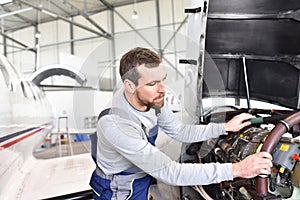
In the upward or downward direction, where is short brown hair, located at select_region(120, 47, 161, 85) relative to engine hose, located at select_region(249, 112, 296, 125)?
upward

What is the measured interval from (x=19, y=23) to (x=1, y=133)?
15.1m

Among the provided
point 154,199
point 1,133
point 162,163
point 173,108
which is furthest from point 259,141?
point 1,133

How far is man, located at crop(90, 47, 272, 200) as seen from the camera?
0.98 m

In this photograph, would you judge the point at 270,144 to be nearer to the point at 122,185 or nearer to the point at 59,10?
the point at 122,185

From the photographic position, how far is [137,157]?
1051mm

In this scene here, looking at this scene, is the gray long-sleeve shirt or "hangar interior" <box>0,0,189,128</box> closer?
the gray long-sleeve shirt

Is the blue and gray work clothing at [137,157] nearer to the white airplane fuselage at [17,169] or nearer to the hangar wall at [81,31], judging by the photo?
the white airplane fuselage at [17,169]

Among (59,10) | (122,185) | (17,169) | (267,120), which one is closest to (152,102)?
(122,185)

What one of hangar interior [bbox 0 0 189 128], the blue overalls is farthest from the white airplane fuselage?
hangar interior [bbox 0 0 189 128]

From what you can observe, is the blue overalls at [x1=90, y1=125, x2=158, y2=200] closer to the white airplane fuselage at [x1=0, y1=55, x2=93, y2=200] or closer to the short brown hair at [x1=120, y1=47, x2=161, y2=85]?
the short brown hair at [x1=120, y1=47, x2=161, y2=85]

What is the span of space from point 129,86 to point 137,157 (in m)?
0.28

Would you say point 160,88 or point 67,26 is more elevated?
point 67,26

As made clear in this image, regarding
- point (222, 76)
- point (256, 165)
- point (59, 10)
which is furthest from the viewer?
point (59, 10)

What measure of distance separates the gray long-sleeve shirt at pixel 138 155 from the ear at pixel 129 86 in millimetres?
88
